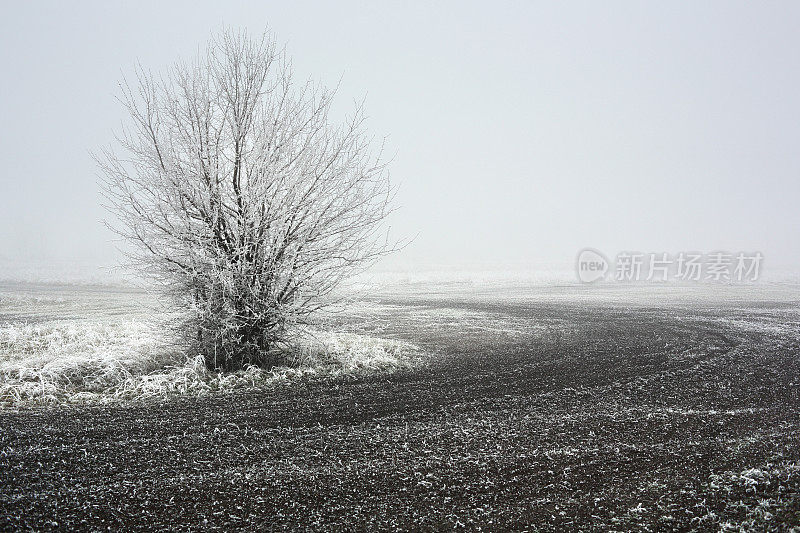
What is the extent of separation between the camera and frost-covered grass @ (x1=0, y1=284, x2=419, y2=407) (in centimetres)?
811

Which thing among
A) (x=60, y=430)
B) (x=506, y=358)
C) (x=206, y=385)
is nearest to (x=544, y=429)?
(x=506, y=358)

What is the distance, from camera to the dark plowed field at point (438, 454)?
13.3ft

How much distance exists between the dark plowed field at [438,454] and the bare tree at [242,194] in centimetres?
216

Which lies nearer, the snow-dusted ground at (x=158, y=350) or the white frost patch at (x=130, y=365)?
the white frost patch at (x=130, y=365)

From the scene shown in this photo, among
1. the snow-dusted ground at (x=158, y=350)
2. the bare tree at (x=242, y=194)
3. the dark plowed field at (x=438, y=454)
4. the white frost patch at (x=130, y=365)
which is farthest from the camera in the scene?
the bare tree at (x=242, y=194)

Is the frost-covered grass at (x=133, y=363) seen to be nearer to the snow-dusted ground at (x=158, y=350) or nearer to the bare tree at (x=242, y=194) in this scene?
the snow-dusted ground at (x=158, y=350)

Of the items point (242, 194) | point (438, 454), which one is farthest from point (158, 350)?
point (438, 454)

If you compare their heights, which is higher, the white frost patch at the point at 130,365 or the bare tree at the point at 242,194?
the bare tree at the point at 242,194

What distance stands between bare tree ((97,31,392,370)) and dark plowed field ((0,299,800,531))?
7.08ft

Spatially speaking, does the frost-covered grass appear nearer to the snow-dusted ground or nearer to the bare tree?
the snow-dusted ground

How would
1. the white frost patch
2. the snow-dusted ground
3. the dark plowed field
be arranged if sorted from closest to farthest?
1. the dark plowed field
2. the white frost patch
3. the snow-dusted ground

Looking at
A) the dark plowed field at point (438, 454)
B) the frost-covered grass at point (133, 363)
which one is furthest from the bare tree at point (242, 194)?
the dark plowed field at point (438, 454)

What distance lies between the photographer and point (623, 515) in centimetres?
399

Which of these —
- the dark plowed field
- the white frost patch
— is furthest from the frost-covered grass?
the dark plowed field
